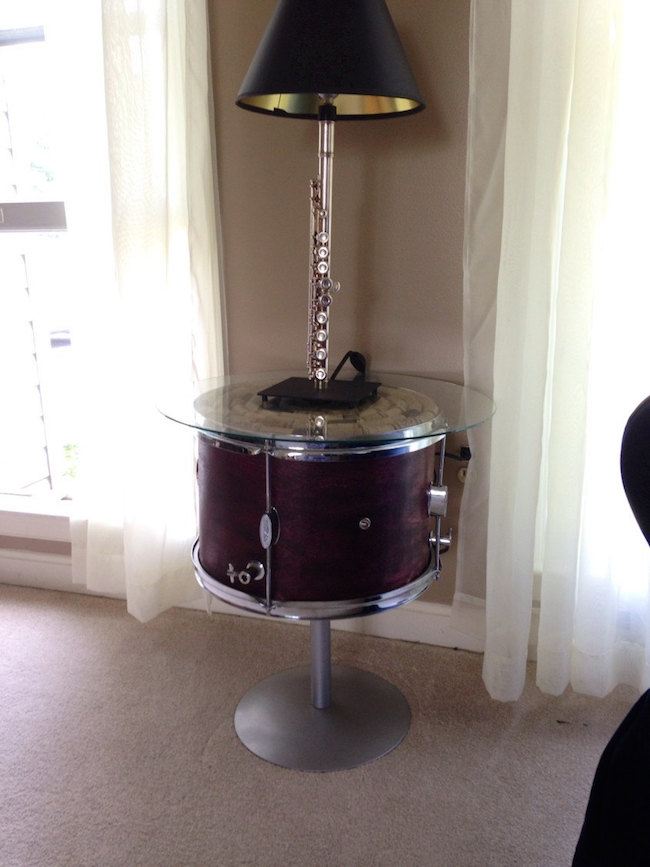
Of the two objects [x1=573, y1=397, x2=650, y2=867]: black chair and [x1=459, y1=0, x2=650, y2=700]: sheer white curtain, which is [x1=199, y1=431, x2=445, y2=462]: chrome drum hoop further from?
[x1=573, y1=397, x2=650, y2=867]: black chair

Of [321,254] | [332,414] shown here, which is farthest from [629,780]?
[321,254]

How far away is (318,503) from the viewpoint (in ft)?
4.37

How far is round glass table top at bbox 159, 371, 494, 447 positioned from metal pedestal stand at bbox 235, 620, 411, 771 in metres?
0.50

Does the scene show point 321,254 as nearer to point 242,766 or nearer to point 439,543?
point 439,543

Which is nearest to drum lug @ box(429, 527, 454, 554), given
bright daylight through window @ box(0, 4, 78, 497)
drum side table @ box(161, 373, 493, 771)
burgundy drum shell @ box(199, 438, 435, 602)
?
drum side table @ box(161, 373, 493, 771)

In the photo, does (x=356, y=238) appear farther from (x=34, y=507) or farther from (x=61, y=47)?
(x=34, y=507)

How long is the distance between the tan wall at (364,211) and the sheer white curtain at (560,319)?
0.10 metres

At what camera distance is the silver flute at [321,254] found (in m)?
1.50

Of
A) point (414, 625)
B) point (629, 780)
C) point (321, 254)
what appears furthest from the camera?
point (414, 625)

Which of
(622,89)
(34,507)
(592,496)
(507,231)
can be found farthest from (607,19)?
(34,507)

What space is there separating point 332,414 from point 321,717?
0.74 m

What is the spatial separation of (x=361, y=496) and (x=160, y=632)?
978mm

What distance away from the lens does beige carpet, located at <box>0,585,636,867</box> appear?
1.35m

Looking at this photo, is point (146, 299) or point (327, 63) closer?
point (327, 63)
